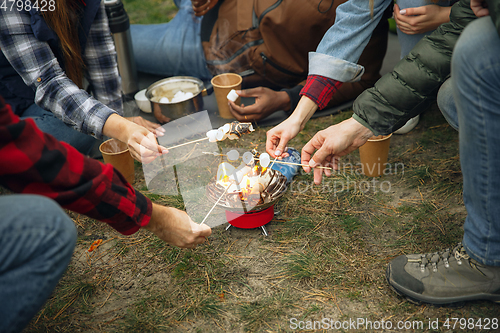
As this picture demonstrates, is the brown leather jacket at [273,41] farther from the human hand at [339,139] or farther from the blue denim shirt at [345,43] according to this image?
the human hand at [339,139]

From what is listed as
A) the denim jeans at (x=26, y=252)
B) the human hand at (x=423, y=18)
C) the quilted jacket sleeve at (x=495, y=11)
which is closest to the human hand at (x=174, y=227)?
the denim jeans at (x=26, y=252)

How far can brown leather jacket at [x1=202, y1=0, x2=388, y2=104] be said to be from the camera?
253 centimetres

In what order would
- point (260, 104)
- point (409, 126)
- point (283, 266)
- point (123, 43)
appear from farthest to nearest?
1. point (123, 43)
2. point (260, 104)
3. point (409, 126)
4. point (283, 266)

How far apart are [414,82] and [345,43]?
0.44m

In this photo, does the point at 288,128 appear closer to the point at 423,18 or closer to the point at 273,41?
the point at 423,18

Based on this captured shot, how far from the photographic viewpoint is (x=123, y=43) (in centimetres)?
303

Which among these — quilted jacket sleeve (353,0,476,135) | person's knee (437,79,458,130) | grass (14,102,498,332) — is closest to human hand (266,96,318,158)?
quilted jacket sleeve (353,0,476,135)

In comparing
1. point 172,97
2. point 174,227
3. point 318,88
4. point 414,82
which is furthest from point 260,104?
point 174,227

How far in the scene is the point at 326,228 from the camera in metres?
1.90


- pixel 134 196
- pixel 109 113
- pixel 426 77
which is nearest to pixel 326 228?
pixel 426 77

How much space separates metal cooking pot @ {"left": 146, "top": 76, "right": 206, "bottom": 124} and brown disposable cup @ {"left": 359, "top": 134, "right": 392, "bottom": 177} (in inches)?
46.2

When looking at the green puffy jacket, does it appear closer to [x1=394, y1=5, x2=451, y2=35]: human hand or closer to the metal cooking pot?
[x1=394, y1=5, x2=451, y2=35]: human hand

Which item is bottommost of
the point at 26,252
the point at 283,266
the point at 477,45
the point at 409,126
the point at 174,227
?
the point at 283,266

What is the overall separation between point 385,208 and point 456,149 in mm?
743
